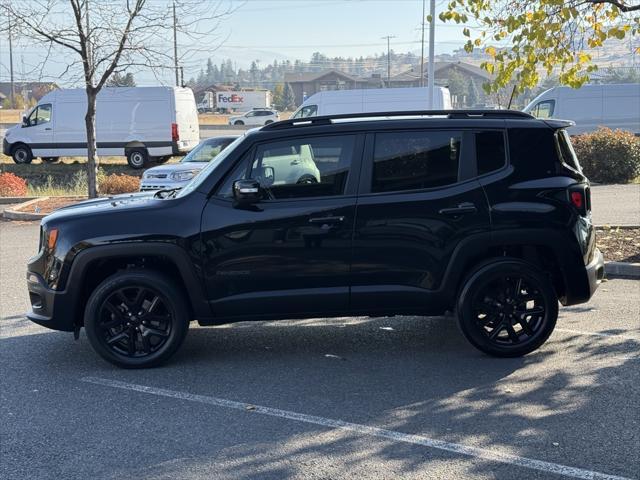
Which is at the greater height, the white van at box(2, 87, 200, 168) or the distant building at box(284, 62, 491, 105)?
the distant building at box(284, 62, 491, 105)

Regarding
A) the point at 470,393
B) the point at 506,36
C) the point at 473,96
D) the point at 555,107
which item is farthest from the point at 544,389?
the point at 473,96

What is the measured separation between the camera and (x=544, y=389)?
17.1 ft

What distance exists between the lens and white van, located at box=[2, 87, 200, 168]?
2616 cm

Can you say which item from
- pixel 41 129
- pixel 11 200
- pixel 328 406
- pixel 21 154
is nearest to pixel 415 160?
pixel 328 406

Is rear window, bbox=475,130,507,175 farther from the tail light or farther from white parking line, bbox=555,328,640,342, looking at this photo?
white parking line, bbox=555,328,640,342

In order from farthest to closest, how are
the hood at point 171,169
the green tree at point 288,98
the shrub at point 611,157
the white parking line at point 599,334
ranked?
1. the green tree at point 288,98
2. the shrub at point 611,157
3. the hood at point 171,169
4. the white parking line at point 599,334

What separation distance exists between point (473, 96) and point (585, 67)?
276 feet

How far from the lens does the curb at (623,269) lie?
878 cm

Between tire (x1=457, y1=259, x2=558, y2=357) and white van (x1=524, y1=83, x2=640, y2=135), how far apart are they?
2069 cm

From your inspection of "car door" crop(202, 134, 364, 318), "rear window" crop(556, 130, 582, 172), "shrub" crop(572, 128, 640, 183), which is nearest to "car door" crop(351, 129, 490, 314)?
"car door" crop(202, 134, 364, 318)

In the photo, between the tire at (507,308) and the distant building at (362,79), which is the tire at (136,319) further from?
the distant building at (362,79)

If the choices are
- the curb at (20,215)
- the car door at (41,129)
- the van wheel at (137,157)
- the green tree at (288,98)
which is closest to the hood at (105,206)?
the curb at (20,215)

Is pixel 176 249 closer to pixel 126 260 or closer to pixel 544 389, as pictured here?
pixel 126 260

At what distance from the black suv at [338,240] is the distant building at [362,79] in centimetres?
9215
